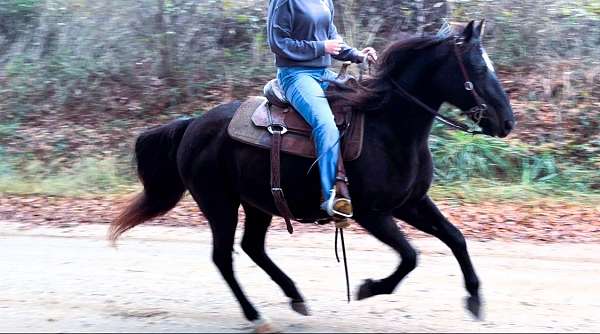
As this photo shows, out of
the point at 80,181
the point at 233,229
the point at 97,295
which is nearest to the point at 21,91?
the point at 80,181

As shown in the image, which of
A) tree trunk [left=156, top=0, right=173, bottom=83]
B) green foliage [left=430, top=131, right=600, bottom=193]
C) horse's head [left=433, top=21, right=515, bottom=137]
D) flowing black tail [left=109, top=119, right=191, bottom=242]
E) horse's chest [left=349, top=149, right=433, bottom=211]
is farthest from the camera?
tree trunk [left=156, top=0, right=173, bottom=83]

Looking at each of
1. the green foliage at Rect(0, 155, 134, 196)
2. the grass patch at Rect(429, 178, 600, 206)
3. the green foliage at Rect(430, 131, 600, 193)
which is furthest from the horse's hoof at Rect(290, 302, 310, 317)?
the green foliage at Rect(0, 155, 134, 196)

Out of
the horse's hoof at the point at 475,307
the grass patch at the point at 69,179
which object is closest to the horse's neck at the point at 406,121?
the horse's hoof at the point at 475,307

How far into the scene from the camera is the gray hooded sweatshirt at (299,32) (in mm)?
5898

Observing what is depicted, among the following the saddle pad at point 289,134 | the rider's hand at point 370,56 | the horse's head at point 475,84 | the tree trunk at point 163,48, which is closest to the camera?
the horse's head at point 475,84

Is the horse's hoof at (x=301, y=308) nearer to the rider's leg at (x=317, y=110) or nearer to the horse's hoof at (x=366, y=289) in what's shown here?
the horse's hoof at (x=366, y=289)

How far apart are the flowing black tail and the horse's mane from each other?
5.63 ft

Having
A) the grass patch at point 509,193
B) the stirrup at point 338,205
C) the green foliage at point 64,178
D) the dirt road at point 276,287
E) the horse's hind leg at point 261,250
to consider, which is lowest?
the green foliage at point 64,178

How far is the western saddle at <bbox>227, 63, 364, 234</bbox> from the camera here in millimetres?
5656

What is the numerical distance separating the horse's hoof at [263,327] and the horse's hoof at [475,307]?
56.8 inches

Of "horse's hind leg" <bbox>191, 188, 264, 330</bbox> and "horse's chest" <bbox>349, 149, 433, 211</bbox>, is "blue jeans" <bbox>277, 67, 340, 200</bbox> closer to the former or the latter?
"horse's chest" <bbox>349, 149, 433, 211</bbox>

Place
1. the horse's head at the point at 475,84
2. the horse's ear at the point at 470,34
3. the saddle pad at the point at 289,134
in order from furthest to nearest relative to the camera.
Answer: the saddle pad at the point at 289,134, the horse's ear at the point at 470,34, the horse's head at the point at 475,84

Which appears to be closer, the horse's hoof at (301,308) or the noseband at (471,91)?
the noseband at (471,91)

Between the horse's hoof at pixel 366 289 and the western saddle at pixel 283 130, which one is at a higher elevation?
the western saddle at pixel 283 130
